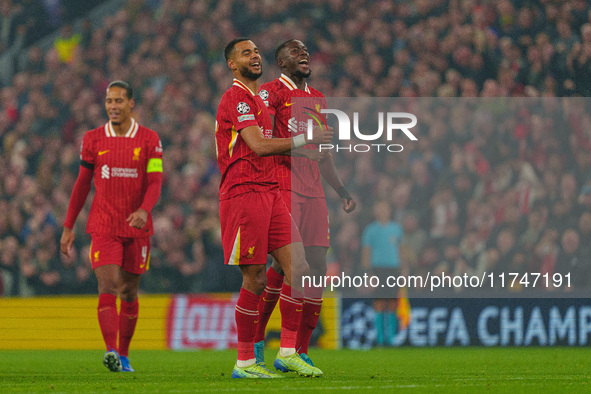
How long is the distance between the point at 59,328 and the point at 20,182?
3454 millimetres

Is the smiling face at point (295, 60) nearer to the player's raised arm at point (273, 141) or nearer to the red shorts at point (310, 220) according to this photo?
the red shorts at point (310, 220)

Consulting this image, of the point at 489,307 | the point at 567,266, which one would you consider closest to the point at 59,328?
the point at 489,307

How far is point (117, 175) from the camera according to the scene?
6781 mm

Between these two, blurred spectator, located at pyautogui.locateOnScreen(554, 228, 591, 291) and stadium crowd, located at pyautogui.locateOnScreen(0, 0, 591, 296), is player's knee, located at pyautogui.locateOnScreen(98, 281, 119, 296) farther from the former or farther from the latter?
blurred spectator, located at pyautogui.locateOnScreen(554, 228, 591, 291)

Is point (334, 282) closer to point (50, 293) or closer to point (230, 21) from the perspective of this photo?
point (50, 293)

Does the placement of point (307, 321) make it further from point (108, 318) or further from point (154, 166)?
point (154, 166)

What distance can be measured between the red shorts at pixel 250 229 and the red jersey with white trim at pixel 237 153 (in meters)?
0.06

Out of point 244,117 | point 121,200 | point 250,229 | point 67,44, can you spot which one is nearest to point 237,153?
point 244,117

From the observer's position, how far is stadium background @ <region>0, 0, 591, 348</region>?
413 inches

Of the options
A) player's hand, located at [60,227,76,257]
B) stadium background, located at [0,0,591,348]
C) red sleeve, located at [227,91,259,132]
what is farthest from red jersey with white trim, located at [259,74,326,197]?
stadium background, located at [0,0,591,348]

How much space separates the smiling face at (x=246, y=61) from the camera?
5.30 meters

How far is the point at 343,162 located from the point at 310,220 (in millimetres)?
5335

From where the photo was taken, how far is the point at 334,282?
1115 centimetres

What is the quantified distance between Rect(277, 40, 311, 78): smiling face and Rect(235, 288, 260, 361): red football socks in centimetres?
165
